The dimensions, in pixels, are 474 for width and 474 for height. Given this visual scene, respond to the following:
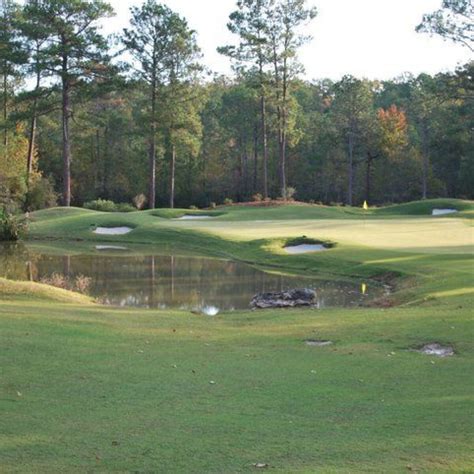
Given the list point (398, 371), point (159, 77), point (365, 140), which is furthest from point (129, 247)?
point (365, 140)

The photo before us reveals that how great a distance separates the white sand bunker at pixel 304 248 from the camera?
31.6 metres

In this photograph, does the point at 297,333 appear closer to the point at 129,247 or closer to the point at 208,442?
the point at 208,442

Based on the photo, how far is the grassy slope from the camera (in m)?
5.99

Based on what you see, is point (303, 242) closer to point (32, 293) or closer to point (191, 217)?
point (32, 293)

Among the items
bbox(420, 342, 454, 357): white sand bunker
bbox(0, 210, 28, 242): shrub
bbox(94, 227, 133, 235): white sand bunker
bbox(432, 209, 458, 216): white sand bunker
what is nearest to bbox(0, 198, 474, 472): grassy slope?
bbox(420, 342, 454, 357): white sand bunker

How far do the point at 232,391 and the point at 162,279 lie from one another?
19.1 m

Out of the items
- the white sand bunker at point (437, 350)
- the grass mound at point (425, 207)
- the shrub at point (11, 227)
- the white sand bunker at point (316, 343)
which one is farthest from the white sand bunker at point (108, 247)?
the white sand bunker at point (437, 350)

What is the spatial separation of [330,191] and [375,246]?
6134 centimetres

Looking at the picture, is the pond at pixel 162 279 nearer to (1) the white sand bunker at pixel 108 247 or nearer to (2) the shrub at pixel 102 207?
(1) the white sand bunker at pixel 108 247

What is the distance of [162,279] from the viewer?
27094mm

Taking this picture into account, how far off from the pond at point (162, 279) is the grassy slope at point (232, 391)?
610cm

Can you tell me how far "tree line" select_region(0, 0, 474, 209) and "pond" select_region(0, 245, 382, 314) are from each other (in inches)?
580

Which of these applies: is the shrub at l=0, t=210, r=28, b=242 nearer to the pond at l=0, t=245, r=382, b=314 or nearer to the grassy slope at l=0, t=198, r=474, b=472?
the pond at l=0, t=245, r=382, b=314

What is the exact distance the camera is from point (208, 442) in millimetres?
6285
